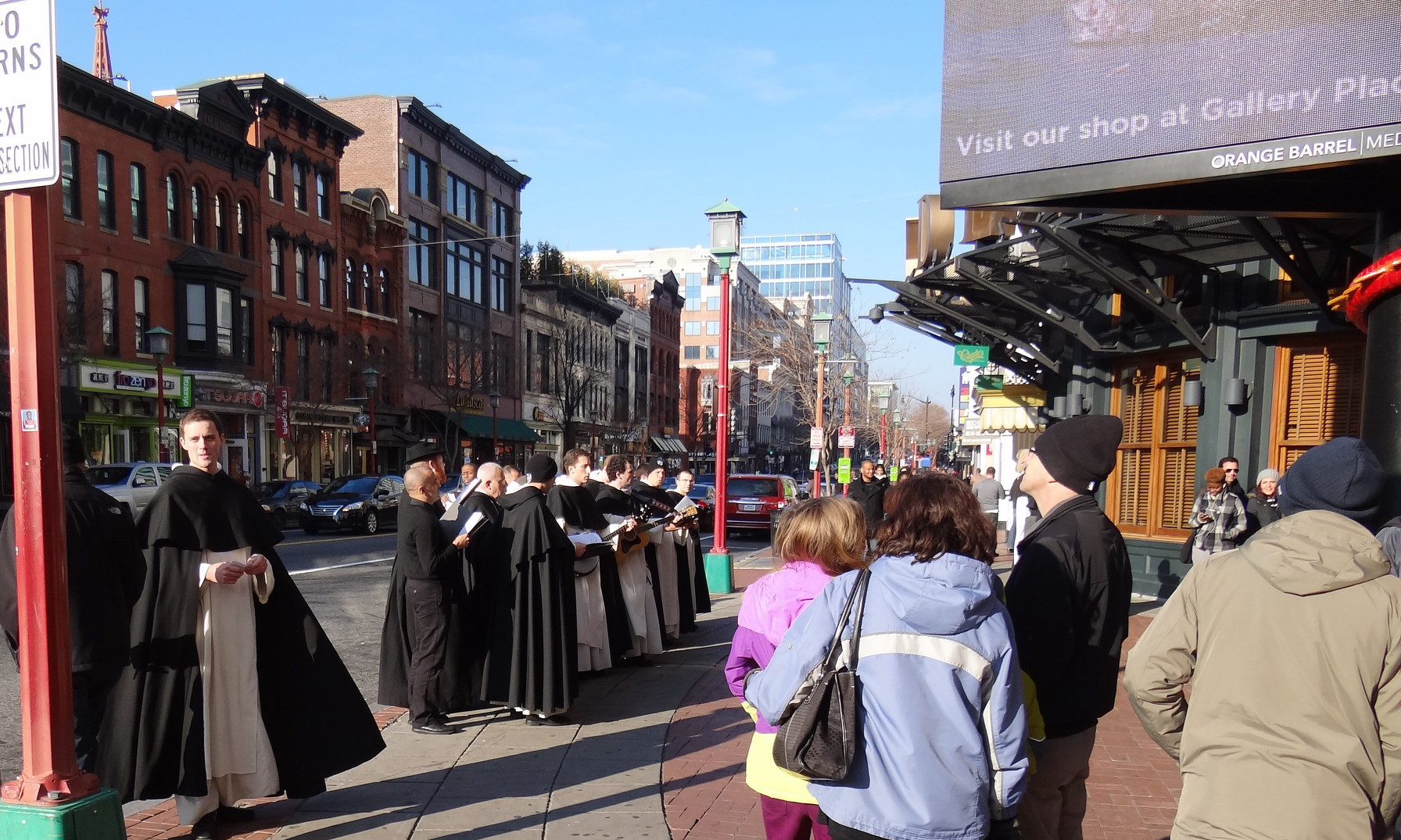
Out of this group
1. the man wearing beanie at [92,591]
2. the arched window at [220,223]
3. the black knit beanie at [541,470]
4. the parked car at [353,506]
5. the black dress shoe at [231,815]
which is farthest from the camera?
the arched window at [220,223]

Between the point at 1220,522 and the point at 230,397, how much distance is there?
29.0 meters

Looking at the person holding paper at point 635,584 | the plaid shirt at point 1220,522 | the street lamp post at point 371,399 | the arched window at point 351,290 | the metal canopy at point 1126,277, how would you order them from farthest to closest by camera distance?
the arched window at point 351,290 < the street lamp post at point 371,399 < the plaid shirt at point 1220,522 < the metal canopy at point 1126,277 < the person holding paper at point 635,584

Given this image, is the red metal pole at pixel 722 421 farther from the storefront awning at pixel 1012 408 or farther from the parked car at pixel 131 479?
the parked car at pixel 131 479

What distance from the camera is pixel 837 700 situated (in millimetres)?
2574

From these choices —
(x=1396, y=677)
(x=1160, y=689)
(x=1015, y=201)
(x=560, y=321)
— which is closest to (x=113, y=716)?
(x=1160, y=689)

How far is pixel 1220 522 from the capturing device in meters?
9.20

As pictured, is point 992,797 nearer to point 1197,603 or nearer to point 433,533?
point 1197,603

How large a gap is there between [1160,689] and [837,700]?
2.60 feet

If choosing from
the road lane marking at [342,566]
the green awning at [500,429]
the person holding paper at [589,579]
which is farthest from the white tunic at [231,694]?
the green awning at [500,429]

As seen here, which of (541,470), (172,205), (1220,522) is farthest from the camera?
(172,205)

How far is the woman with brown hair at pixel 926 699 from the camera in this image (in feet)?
8.39

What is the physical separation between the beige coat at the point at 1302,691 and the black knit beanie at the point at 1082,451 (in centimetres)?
81

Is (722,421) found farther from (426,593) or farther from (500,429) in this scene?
(500,429)

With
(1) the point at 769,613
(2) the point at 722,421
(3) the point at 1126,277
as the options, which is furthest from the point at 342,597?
(1) the point at 769,613
